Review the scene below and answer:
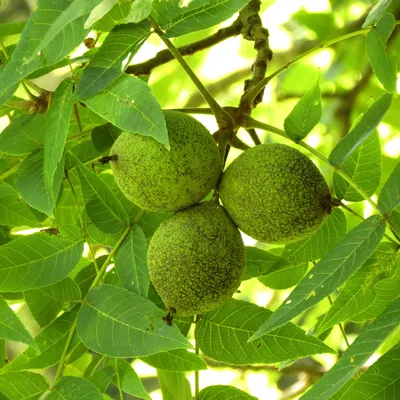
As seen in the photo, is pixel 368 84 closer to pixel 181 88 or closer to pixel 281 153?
pixel 181 88

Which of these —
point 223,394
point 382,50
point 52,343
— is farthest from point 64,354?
point 382,50

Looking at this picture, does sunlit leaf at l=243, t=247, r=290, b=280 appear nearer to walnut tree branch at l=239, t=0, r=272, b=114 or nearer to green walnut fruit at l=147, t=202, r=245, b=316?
green walnut fruit at l=147, t=202, r=245, b=316

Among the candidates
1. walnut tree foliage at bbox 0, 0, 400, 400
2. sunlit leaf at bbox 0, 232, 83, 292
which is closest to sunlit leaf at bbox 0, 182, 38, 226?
walnut tree foliage at bbox 0, 0, 400, 400

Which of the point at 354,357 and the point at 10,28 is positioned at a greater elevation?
the point at 10,28

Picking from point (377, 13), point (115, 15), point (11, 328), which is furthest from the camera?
point (115, 15)

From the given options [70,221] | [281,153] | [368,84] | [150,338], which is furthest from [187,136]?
[368,84]

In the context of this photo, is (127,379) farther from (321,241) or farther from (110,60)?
(110,60)
